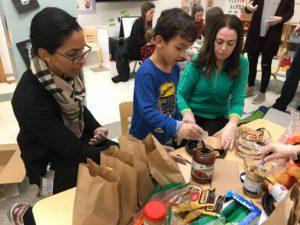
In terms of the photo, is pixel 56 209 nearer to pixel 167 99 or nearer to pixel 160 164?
pixel 160 164

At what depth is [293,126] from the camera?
1.08 m

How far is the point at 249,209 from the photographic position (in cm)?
77

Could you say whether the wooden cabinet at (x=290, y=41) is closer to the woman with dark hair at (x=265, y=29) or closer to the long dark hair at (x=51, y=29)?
the woman with dark hair at (x=265, y=29)

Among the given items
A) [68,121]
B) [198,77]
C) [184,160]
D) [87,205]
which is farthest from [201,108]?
[87,205]

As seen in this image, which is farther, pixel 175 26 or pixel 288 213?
pixel 175 26

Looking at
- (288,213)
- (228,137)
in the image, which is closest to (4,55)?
(228,137)

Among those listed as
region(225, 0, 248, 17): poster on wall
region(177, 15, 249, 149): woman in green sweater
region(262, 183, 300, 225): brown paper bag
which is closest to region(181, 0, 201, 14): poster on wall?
region(225, 0, 248, 17): poster on wall

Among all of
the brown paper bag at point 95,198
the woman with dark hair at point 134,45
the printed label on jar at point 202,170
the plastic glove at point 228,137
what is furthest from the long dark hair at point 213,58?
the woman with dark hair at point 134,45

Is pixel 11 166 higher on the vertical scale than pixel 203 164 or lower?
lower

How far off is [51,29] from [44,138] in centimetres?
45

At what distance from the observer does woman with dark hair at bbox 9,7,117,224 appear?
1.03 m

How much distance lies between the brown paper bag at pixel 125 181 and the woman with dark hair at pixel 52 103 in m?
0.43

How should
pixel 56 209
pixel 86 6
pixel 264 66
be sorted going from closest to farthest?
1. pixel 56 209
2. pixel 264 66
3. pixel 86 6

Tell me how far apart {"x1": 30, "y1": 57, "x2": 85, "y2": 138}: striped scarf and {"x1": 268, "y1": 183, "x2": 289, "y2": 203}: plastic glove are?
2.94ft
